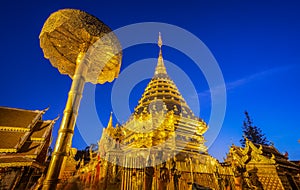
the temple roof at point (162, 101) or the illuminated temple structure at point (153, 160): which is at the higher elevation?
the temple roof at point (162, 101)

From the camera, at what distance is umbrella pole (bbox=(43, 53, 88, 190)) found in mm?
2107

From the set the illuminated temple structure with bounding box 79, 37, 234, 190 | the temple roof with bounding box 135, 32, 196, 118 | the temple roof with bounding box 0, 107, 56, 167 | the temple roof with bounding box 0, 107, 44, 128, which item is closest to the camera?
the illuminated temple structure with bounding box 79, 37, 234, 190

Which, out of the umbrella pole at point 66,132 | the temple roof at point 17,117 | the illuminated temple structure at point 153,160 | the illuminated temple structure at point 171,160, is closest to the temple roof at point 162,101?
→ the illuminated temple structure at point 171,160

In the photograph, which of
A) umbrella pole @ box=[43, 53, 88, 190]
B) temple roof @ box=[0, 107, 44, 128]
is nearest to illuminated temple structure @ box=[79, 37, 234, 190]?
umbrella pole @ box=[43, 53, 88, 190]

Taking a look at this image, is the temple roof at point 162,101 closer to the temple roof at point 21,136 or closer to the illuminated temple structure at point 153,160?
the illuminated temple structure at point 153,160

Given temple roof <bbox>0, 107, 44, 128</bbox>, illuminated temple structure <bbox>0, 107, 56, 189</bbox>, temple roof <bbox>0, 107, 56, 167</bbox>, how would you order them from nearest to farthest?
illuminated temple structure <bbox>0, 107, 56, 189</bbox> → temple roof <bbox>0, 107, 56, 167</bbox> → temple roof <bbox>0, 107, 44, 128</bbox>

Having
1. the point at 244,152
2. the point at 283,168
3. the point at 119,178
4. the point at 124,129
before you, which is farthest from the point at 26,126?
the point at 283,168

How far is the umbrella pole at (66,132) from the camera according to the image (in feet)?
6.91

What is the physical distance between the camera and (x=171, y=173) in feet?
19.9

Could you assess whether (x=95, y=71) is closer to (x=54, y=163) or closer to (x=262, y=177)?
(x=54, y=163)

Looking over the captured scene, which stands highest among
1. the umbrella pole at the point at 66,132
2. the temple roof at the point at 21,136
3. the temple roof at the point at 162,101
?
the temple roof at the point at 162,101

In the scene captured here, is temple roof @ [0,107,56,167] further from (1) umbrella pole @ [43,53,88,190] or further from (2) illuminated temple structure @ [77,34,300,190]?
(1) umbrella pole @ [43,53,88,190]

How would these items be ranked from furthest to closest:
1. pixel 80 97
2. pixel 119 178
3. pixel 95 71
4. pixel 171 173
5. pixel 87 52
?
pixel 171 173 → pixel 119 178 → pixel 95 71 → pixel 87 52 → pixel 80 97

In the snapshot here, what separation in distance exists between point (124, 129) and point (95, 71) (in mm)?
12005
